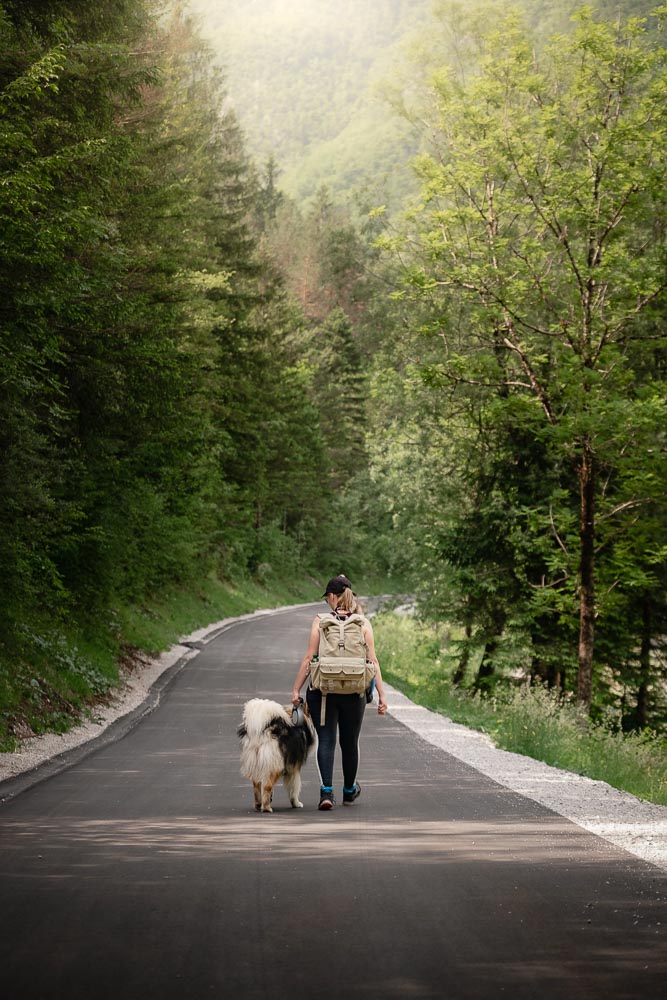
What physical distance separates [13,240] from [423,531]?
58.0ft

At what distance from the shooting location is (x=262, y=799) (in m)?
9.52

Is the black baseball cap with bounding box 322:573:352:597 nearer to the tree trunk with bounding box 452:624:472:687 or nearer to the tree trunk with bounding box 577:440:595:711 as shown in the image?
the tree trunk with bounding box 577:440:595:711

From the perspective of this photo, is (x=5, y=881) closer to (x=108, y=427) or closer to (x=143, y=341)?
(x=143, y=341)

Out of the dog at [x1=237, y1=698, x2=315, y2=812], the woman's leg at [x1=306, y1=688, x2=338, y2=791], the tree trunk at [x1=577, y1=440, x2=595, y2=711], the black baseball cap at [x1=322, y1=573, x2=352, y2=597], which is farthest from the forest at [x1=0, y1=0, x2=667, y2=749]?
the woman's leg at [x1=306, y1=688, x2=338, y2=791]

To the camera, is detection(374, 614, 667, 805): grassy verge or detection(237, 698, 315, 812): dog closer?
detection(237, 698, 315, 812): dog

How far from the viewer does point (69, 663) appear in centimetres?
1939

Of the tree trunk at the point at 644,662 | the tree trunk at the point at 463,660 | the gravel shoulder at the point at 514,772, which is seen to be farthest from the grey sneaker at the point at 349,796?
the tree trunk at the point at 644,662

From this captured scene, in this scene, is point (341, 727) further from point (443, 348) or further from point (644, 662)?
point (443, 348)

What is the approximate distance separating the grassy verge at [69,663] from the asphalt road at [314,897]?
402 cm

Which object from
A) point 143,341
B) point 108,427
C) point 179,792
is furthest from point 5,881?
point 108,427

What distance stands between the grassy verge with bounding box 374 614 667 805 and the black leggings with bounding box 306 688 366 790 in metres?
3.37

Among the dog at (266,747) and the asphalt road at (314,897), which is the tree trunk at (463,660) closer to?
the asphalt road at (314,897)

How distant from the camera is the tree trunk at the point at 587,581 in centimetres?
2069

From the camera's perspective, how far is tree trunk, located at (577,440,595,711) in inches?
814
